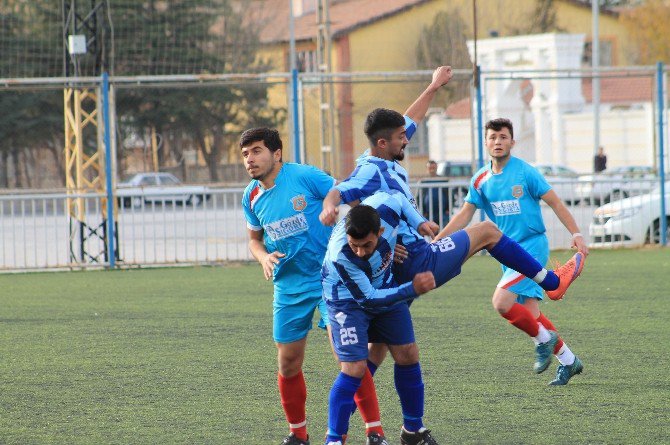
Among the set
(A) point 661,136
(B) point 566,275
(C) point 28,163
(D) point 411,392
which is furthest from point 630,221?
(C) point 28,163

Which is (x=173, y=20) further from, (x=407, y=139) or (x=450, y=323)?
(x=407, y=139)

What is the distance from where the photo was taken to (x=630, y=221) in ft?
57.9

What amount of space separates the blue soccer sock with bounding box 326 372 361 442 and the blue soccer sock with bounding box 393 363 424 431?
1.10ft

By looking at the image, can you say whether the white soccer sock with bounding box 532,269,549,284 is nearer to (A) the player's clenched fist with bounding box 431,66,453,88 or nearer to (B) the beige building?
(A) the player's clenched fist with bounding box 431,66,453,88

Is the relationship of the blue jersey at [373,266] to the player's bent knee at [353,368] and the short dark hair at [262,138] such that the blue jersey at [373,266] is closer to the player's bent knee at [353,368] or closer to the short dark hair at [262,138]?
the player's bent knee at [353,368]

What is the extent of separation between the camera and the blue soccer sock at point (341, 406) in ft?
18.0

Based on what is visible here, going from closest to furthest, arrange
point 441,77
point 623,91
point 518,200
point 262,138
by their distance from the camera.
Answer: point 262,138
point 441,77
point 518,200
point 623,91

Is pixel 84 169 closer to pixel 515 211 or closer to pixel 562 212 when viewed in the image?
pixel 515 211

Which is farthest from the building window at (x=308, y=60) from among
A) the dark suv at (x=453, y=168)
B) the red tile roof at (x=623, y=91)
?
the red tile roof at (x=623, y=91)

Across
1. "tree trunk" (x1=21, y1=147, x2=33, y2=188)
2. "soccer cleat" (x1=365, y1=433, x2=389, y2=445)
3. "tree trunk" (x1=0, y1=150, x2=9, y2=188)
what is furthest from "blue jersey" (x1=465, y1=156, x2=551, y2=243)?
"tree trunk" (x1=0, y1=150, x2=9, y2=188)

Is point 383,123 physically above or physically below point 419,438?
above

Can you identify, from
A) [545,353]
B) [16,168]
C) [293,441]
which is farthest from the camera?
[16,168]

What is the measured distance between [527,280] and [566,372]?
0.75m

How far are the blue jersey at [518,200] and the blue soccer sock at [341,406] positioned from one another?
2826 mm
